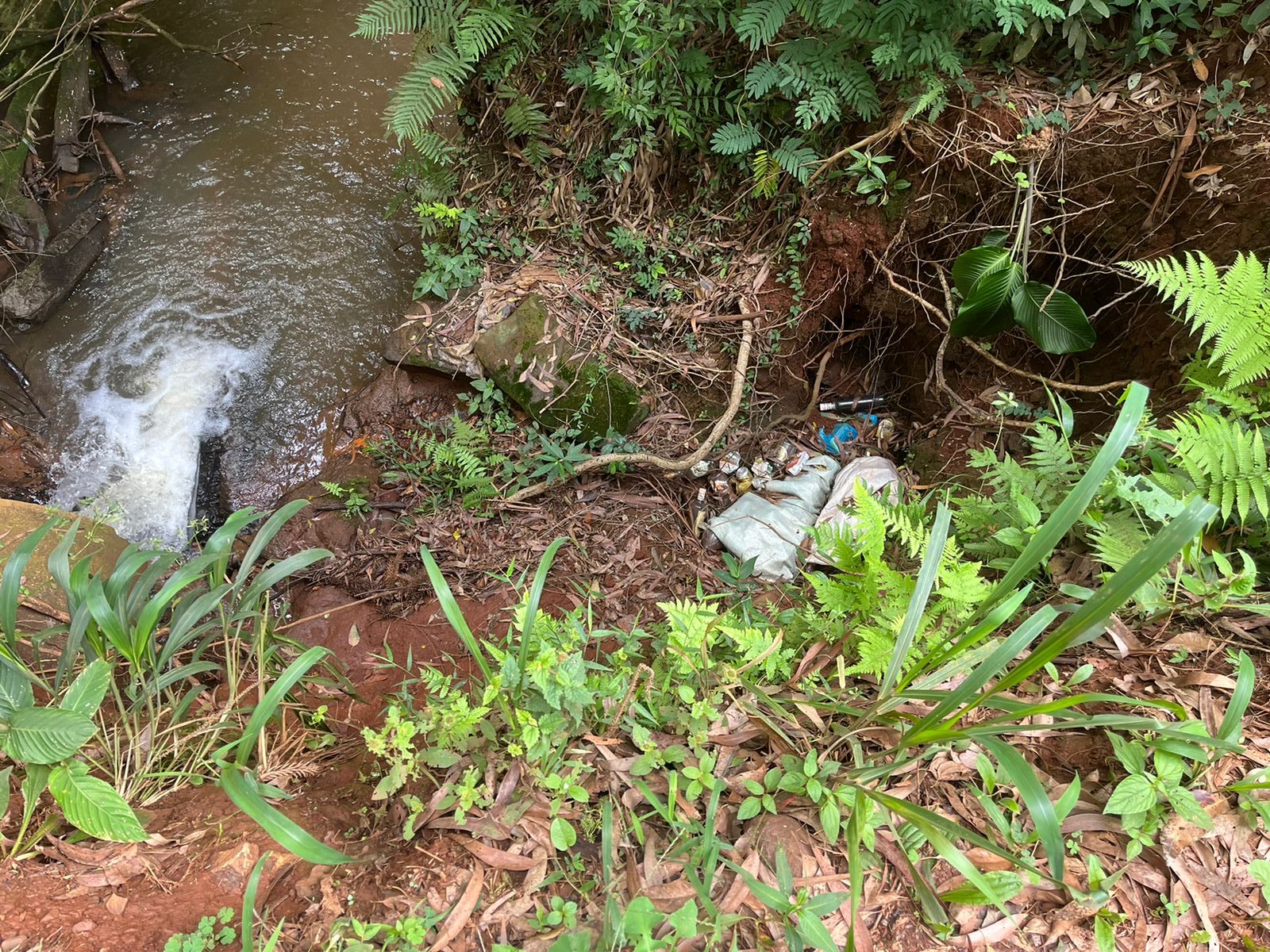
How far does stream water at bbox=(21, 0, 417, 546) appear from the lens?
3.69 m

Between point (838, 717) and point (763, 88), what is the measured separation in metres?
2.42

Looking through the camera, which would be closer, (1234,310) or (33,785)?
(33,785)

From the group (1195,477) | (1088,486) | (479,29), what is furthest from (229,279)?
(1195,477)

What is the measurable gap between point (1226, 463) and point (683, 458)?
6.63 feet

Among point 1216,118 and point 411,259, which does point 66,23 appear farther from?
point 1216,118

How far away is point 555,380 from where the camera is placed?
325cm

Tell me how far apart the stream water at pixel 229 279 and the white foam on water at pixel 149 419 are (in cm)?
1

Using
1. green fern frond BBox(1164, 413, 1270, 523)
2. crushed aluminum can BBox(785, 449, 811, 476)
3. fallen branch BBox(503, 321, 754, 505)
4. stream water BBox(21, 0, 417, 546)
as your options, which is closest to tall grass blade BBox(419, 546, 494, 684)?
fallen branch BBox(503, 321, 754, 505)

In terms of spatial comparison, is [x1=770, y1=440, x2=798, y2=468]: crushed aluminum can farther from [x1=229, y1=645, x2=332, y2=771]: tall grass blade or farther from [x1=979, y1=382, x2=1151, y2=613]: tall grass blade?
[x1=229, y1=645, x2=332, y2=771]: tall grass blade

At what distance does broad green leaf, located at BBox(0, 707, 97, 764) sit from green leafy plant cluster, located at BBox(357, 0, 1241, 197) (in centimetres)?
270

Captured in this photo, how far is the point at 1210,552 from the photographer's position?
1.76m

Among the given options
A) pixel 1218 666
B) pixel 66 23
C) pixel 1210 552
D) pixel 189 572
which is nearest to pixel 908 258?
pixel 1210 552

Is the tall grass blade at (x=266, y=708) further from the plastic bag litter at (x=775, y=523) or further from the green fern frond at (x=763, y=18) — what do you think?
the green fern frond at (x=763, y=18)

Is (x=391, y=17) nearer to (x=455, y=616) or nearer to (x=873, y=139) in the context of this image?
(x=873, y=139)
